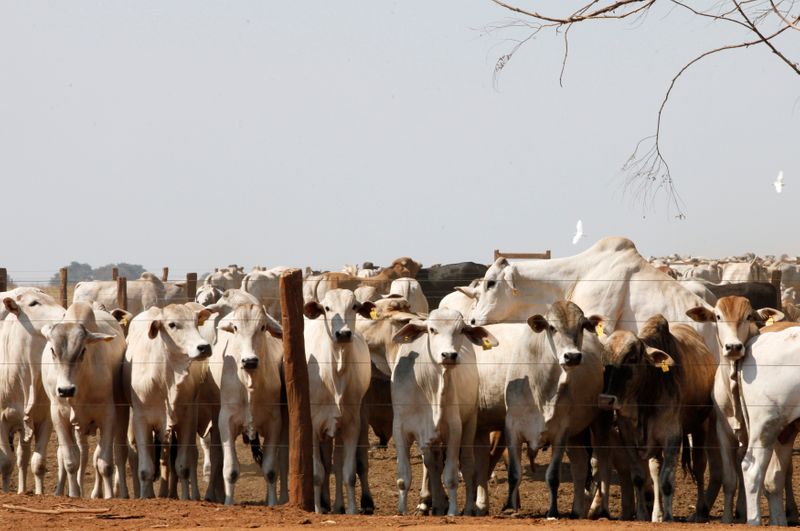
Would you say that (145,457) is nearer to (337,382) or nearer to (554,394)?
(337,382)

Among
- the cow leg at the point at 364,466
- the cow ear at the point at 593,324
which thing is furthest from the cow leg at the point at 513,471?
the cow leg at the point at 364,466

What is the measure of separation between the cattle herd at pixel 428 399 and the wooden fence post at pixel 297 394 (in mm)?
1281

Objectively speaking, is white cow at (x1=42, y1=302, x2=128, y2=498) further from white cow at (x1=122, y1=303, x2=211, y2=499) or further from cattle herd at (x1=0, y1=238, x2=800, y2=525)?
white cow at (x1=122, y1=303, x2=211, y2=499)

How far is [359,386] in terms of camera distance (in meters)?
11.1

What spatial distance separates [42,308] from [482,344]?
4552mm

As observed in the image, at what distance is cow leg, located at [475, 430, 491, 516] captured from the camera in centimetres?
1105

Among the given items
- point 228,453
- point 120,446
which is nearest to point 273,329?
point 228,453

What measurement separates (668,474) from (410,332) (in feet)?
8.46

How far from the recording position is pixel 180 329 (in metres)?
11.1

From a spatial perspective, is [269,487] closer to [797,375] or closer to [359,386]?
[359,386]

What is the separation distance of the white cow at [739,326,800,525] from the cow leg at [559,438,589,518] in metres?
1.71

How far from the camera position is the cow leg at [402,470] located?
33.9 feet

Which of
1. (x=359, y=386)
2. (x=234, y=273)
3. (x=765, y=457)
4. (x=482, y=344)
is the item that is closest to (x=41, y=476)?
(x=359, y=386)

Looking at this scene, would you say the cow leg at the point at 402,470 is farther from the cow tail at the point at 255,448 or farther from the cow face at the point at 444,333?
the cow tail at the point at 255,448
